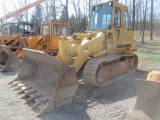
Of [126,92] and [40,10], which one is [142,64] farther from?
[40,10]

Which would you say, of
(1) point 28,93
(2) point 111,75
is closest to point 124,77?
(2) point 111,75

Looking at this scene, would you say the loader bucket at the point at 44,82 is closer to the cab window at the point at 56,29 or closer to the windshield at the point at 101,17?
the windshield at the point at 101,17

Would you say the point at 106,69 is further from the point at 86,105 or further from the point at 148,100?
the point at 148,100

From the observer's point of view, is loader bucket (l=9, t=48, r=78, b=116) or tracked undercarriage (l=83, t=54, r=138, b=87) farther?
tracked undercarriage (l=83, t=54, r=138, b=87)

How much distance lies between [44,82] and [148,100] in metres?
3.09

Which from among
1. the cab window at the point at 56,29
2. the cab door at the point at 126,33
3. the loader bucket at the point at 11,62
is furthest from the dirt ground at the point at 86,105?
the cab window at the point at 56,29

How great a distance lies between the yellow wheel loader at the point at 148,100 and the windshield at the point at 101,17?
13.6 ft

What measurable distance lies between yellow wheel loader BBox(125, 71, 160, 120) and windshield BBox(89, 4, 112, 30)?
4143mm

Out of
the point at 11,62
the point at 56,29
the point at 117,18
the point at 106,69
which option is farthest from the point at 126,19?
the point at 11,62

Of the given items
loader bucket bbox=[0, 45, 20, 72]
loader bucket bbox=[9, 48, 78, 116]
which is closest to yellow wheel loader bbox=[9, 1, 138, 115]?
loader bucket bbox=[9, 48, 78, 116]

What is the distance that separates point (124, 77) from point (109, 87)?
3.80 ft

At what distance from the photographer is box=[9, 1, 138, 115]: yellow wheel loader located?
4.60m

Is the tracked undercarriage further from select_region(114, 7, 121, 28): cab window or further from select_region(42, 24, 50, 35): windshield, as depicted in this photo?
select_region(42, 24, 50, 35): windshield

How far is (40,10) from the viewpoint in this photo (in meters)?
40.2
